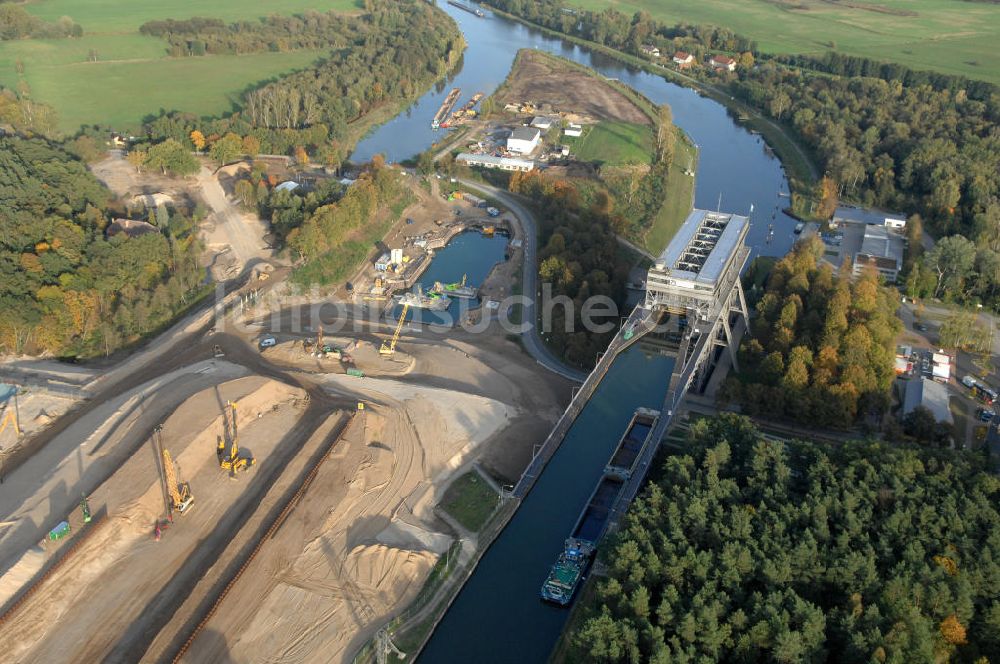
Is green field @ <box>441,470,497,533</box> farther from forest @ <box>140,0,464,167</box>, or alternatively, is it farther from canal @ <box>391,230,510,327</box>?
forest @ <box>140,0,464,167</box>

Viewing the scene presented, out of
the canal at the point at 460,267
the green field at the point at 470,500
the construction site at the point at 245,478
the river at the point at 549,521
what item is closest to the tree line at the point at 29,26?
the canal at the point at 460,267

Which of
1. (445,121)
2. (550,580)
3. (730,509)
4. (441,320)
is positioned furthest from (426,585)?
(445,121)

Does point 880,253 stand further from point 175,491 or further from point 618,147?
point 175,491

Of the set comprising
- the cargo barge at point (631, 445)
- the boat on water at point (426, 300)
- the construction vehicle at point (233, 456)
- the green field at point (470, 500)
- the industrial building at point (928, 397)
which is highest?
the industrial building at point (928, 397)

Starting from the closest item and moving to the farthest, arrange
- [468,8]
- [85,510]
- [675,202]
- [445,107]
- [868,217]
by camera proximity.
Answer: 1. [85,510]
2. [868,217]
3. [675,202]
4. [445,107]
5. [468,8]

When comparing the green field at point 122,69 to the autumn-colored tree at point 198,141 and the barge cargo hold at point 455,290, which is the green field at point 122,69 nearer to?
the autumn-colored tree at point 198,141

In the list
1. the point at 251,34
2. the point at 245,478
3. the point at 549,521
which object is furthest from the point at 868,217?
the point at 251,34
